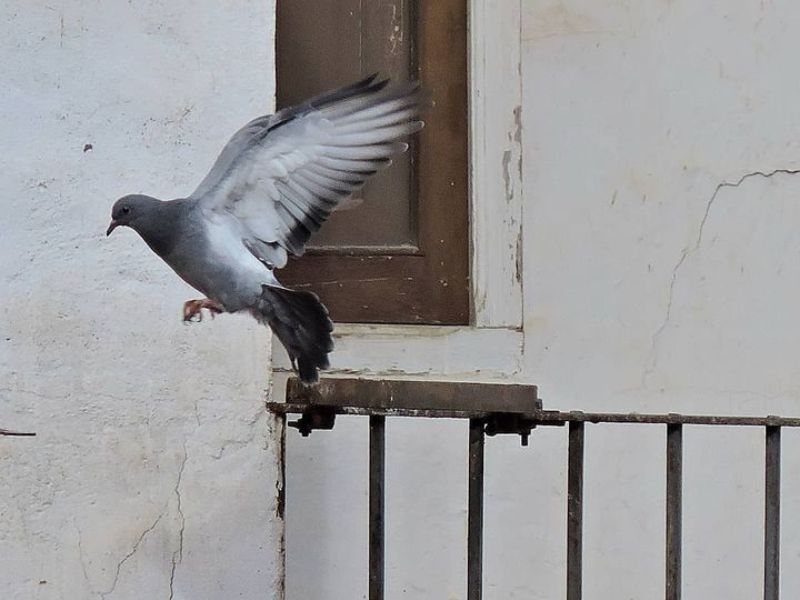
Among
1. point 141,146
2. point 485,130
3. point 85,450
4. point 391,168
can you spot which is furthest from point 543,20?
point 85,450

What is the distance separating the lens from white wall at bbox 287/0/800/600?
3.00 m

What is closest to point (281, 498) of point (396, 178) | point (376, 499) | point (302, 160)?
point (376, 499)

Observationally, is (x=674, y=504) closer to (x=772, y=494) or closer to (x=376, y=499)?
(x=772, y=494)

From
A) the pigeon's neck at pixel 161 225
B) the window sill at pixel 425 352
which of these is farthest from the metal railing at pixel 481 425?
the window sill at pixel 425 352

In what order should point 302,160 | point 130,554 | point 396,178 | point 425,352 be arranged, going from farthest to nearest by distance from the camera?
point 396,178
point 425,352
point 130,554
point 302,160

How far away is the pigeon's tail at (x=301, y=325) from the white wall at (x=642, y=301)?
0.95 meters

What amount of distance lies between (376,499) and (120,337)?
0.70 m

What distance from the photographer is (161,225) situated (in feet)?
6.49

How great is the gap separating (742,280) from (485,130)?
0.69m

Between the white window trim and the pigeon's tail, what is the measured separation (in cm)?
91

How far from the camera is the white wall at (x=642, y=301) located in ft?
9.84

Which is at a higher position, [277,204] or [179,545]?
[277,204]

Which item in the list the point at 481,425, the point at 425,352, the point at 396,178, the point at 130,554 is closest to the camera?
the point at 481,425

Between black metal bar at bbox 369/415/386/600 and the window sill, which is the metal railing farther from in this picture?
the window sill
